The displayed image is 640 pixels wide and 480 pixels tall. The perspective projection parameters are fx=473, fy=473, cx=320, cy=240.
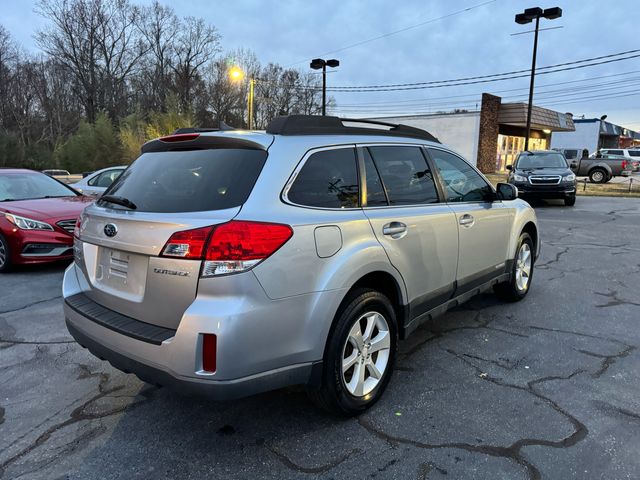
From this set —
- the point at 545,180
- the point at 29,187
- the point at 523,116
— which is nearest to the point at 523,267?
the point at 29,187

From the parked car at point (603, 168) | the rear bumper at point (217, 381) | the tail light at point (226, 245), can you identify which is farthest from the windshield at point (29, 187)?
the parked car at point (603, 168)

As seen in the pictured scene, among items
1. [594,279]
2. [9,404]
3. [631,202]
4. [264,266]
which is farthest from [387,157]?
[631,202]

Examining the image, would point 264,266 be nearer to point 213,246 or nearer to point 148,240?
point 213,246

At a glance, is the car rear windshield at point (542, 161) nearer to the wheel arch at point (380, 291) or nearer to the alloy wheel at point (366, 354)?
the wheel arch at point (380, 291)

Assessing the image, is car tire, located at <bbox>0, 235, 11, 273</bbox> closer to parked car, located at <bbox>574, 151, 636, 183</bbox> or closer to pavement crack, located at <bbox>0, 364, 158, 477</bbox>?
pavement crack, located at <bbox>0, 364, 158, 477</bbox>

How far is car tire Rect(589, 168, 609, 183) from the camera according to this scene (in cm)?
2713

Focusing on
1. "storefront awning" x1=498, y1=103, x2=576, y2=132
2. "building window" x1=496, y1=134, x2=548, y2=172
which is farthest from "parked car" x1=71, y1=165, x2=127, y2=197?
"building window" x1=496, y1=134, x2=548, y2=172

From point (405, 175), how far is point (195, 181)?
5.26 ft

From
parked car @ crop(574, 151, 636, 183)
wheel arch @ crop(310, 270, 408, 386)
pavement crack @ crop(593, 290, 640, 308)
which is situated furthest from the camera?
parked car @ crop(574, 151, 636, 183)

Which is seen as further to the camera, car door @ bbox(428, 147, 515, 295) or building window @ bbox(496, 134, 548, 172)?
building window @ bbox(496, 134, 548, 172)

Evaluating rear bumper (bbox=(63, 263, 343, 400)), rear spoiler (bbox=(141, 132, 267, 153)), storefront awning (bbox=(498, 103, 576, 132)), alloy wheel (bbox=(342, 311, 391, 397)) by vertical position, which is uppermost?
storefront awning (bbox=(498, 103, 576, 132))

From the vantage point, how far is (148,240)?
8.04ft

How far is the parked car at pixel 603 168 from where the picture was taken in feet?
89.0

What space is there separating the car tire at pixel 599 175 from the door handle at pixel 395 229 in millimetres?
A: 28769
